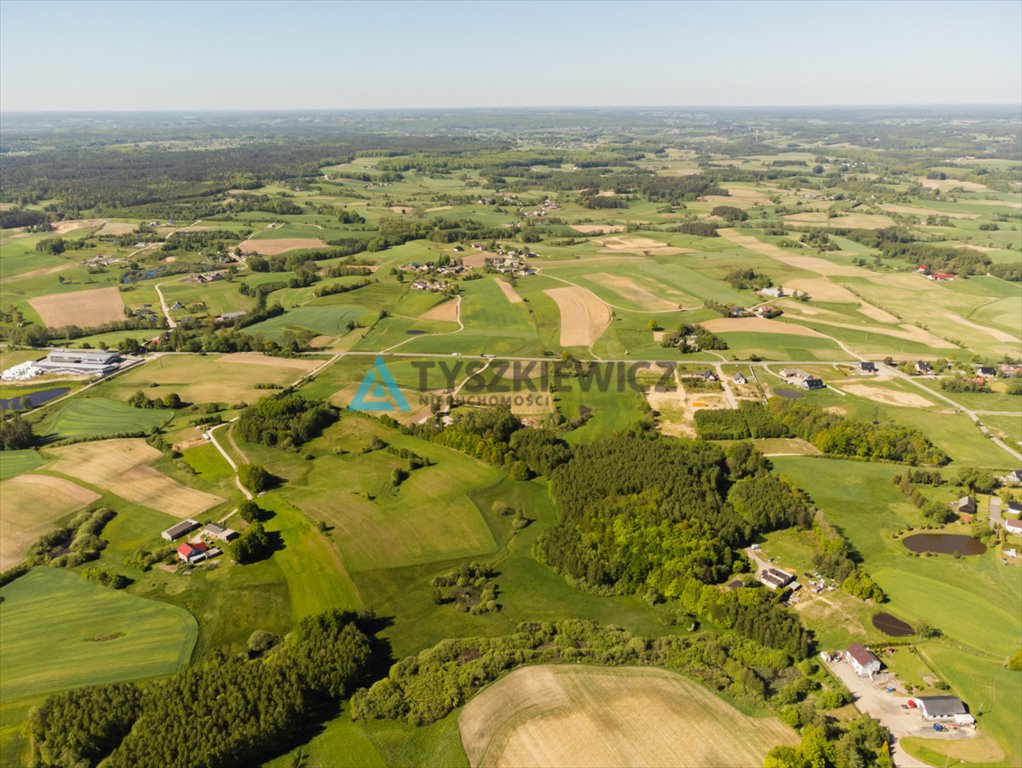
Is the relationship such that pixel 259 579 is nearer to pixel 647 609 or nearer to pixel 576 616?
pixel 576 616

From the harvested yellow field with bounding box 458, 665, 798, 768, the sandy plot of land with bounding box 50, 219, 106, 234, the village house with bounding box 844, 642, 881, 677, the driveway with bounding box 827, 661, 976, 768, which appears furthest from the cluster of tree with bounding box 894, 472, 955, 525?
the sandy plot of land with bounding box 50, 219, 106, 234

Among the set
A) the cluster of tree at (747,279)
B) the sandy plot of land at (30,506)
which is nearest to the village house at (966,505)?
the cluster of tree at (747,279)

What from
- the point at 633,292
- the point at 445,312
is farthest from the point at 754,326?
the point at 445,312

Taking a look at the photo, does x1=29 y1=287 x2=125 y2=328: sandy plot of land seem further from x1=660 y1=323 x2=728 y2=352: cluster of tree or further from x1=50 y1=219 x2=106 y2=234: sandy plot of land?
x1=660 y1=323 x2=728 y2=352: cluster of tree

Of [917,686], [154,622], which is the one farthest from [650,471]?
[154,622]

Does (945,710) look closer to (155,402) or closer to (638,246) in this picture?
(155,402)

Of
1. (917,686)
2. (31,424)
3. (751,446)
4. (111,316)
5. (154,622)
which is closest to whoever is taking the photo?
(917,686)
